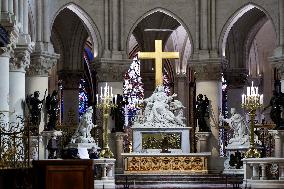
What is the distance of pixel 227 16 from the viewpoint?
37.8 meters

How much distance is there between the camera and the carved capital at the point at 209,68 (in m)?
37.3

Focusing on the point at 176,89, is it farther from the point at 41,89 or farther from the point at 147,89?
the point at 41,89

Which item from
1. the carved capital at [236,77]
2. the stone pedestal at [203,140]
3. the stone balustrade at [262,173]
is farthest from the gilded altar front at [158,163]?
the carved capital at [236,77]

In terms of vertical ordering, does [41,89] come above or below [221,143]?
above

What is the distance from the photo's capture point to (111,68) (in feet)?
123

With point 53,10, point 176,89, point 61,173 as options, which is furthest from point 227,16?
point 61,173

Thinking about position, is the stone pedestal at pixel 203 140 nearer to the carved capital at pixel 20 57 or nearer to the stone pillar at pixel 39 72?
the stone pillar at pixel 39 72

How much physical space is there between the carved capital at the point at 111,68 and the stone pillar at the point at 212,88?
125 inches

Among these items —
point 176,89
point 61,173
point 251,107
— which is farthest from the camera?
point 176,89

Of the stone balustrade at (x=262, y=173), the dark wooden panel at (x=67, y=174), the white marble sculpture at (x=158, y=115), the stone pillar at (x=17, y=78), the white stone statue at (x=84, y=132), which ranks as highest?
the stone pillar at (x=17, y=78)

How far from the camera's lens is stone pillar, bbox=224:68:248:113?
42688 millimetres

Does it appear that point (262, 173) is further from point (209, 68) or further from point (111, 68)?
point (111, 68)

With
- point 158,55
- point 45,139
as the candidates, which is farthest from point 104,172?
point 158,55

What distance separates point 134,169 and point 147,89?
38.6 ft
